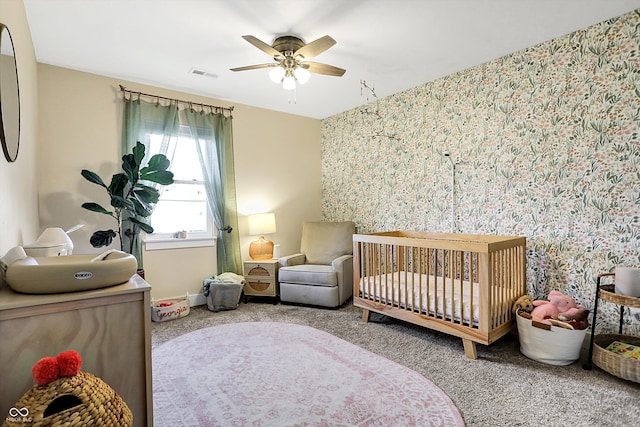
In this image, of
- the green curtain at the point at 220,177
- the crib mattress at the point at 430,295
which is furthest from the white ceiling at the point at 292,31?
the crib mattress at the point at 430,295

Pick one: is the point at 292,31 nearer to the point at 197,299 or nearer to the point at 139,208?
the point at 139,208

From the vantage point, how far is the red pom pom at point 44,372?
881 mm

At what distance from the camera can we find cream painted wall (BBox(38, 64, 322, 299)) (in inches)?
117

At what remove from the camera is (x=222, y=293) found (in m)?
3.52

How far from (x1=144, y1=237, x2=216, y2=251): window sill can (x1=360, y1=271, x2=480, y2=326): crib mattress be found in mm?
1859

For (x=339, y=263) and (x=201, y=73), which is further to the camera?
(x=339, y=263)

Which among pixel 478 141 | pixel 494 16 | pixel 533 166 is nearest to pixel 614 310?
pixel 533 166

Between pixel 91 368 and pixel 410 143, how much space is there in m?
3.43

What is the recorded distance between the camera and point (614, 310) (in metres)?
2.40

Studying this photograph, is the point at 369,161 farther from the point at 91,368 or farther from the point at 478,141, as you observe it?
the point at 91,368

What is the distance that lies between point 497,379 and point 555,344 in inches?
20.2

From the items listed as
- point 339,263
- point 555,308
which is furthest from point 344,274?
point 555,308

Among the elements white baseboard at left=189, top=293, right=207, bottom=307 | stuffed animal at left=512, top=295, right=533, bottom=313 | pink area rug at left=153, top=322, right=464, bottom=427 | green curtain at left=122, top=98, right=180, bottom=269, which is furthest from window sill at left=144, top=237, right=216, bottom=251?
stuffed animal at left=512, top=295, right=533, bottom=313

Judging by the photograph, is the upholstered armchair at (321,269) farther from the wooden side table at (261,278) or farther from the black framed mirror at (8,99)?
the black framed mirror at (8,99)
